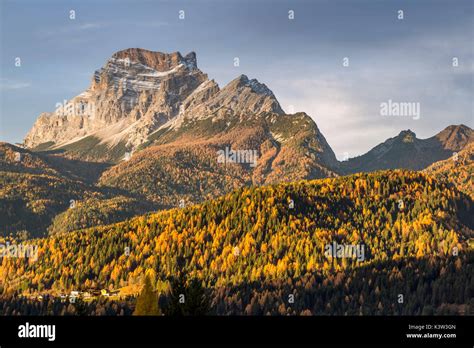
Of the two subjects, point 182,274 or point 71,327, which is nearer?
point 71,327

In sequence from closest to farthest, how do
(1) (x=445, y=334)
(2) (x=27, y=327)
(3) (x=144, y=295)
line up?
(2) (x=27, y=327)
(1) (x=445, y=334)
(3) (x=144, y=295)

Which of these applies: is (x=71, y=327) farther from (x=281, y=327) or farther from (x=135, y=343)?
(x=281, y=327)

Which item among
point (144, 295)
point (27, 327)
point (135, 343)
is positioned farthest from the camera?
point (144, 295)

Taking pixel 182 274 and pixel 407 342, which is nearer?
pixel 407 342

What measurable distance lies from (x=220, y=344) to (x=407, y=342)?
55.2 feet

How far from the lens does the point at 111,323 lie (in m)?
53.7

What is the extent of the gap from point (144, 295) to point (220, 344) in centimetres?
8493

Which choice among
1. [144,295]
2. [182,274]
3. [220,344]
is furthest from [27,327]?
[144,295]

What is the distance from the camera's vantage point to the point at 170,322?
53.9 metres

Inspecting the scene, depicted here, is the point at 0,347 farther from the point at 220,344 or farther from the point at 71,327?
the point at 220,344

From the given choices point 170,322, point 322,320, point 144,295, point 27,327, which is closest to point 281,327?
point 322,320

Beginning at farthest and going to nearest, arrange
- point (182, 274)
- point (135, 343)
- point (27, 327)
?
1. point (182, 274)
2. point (27, 327)
3. point (135, 343)

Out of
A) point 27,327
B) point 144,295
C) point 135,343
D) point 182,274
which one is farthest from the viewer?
point 144,295

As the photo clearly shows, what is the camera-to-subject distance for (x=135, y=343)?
51.9 m
